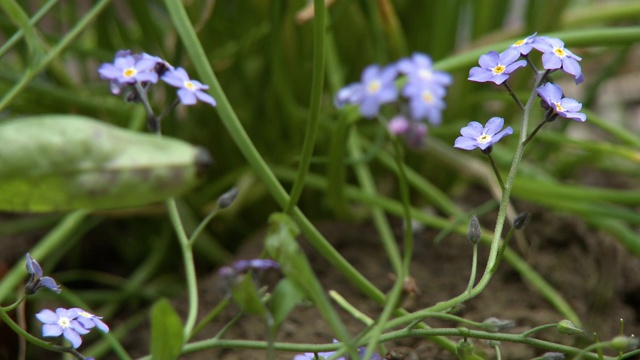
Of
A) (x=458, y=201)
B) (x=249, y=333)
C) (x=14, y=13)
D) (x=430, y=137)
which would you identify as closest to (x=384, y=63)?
(x=430, y=137)

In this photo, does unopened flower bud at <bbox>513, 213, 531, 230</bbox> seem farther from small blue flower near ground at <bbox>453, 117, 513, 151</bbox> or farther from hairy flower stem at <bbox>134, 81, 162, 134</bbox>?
hairy flower stem at <bbox>134, 81, 162, 134</bbox>

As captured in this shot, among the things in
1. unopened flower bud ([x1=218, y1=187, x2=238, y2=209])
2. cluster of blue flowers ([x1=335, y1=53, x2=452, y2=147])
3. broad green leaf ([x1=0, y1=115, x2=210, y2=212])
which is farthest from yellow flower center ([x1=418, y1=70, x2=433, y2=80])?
broad green leaf ([x1=0, y1=115, x2=210, y2=212])

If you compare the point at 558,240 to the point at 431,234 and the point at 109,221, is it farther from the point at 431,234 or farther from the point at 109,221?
the point at 109,221

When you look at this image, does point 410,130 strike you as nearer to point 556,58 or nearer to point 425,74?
point 425,74

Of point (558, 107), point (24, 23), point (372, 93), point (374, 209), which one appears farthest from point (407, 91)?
point (24, 23)

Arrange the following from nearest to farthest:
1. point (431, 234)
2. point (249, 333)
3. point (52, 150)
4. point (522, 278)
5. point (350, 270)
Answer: point (52, 150)
point (350, 270)
point (249, 333)
point (522, 278)
point (431, 234)

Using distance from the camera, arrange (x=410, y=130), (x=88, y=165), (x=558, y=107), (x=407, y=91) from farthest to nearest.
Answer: (x=410, y=130)
(x=407, y=91)
(x=558, y=107)
(x=88, y=165)
